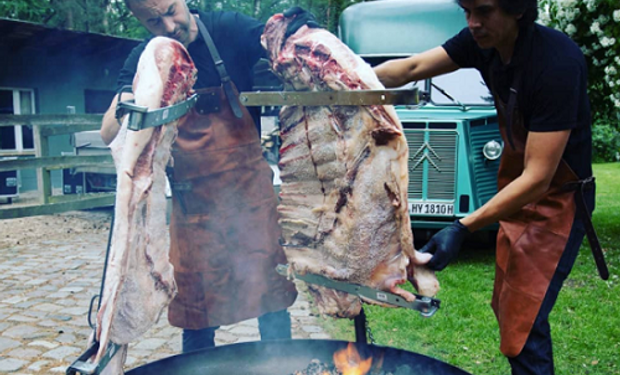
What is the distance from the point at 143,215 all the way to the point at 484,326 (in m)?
3.65

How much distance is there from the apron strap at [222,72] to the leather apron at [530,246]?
1.17m

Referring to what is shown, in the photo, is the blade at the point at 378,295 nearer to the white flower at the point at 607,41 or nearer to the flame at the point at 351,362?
the flame at the point at 351,362

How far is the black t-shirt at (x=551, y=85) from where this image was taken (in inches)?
82.6

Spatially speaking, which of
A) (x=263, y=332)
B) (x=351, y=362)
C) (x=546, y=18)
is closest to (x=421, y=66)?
(x=351, y=362)

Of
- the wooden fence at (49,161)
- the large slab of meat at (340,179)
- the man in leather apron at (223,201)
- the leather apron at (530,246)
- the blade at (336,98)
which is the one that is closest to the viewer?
the blade at (336,98)

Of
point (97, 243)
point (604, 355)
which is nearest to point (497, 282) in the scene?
point (604, 355)

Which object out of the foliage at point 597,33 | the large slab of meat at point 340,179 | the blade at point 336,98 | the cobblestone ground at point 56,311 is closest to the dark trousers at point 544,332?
the large slab of meat at point 340,179

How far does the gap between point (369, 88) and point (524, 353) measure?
1.38 m

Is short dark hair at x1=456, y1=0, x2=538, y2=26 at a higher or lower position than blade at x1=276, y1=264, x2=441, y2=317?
higher

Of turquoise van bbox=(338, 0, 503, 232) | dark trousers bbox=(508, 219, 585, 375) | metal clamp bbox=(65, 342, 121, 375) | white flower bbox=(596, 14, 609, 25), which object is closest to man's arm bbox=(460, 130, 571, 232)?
dark trousers bbox=(508, 219, 585, 375)

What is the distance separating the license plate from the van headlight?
0.69 m

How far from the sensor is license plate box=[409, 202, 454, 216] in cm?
636

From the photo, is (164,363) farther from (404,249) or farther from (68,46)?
(68,46)

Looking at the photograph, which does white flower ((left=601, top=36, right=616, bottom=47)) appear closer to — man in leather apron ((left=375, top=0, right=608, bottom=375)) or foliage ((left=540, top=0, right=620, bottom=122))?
foliage ((left=540, top=0, right=620, bottom=122))
